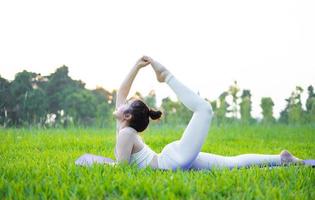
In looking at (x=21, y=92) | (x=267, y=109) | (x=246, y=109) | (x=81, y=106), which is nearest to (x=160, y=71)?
(x=246, y=109)

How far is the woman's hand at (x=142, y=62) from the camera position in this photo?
3879 millimetres

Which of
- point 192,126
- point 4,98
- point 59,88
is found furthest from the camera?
point 59,88

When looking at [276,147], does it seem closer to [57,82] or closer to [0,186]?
[0,186]

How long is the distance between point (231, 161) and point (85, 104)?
11.0 meters

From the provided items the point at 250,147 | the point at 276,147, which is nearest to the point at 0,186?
the point at 250,147

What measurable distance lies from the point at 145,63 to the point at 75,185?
1.46 meters

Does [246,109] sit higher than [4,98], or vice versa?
[4,98]

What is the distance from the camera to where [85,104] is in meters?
14.4

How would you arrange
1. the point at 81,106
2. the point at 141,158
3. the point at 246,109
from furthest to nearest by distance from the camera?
the point at 81,106
the point at 246,109
the point at 141,158

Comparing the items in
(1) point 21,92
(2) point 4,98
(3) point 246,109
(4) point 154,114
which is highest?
(1) point 21,92

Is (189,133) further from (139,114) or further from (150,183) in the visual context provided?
A: (150,183)

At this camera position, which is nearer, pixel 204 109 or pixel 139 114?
pixel 204 109

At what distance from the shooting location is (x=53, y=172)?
132 inches

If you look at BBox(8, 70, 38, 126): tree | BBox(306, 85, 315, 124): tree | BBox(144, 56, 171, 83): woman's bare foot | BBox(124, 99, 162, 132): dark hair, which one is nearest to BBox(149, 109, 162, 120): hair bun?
BBox(124, 99, 162, 132): dark hair
